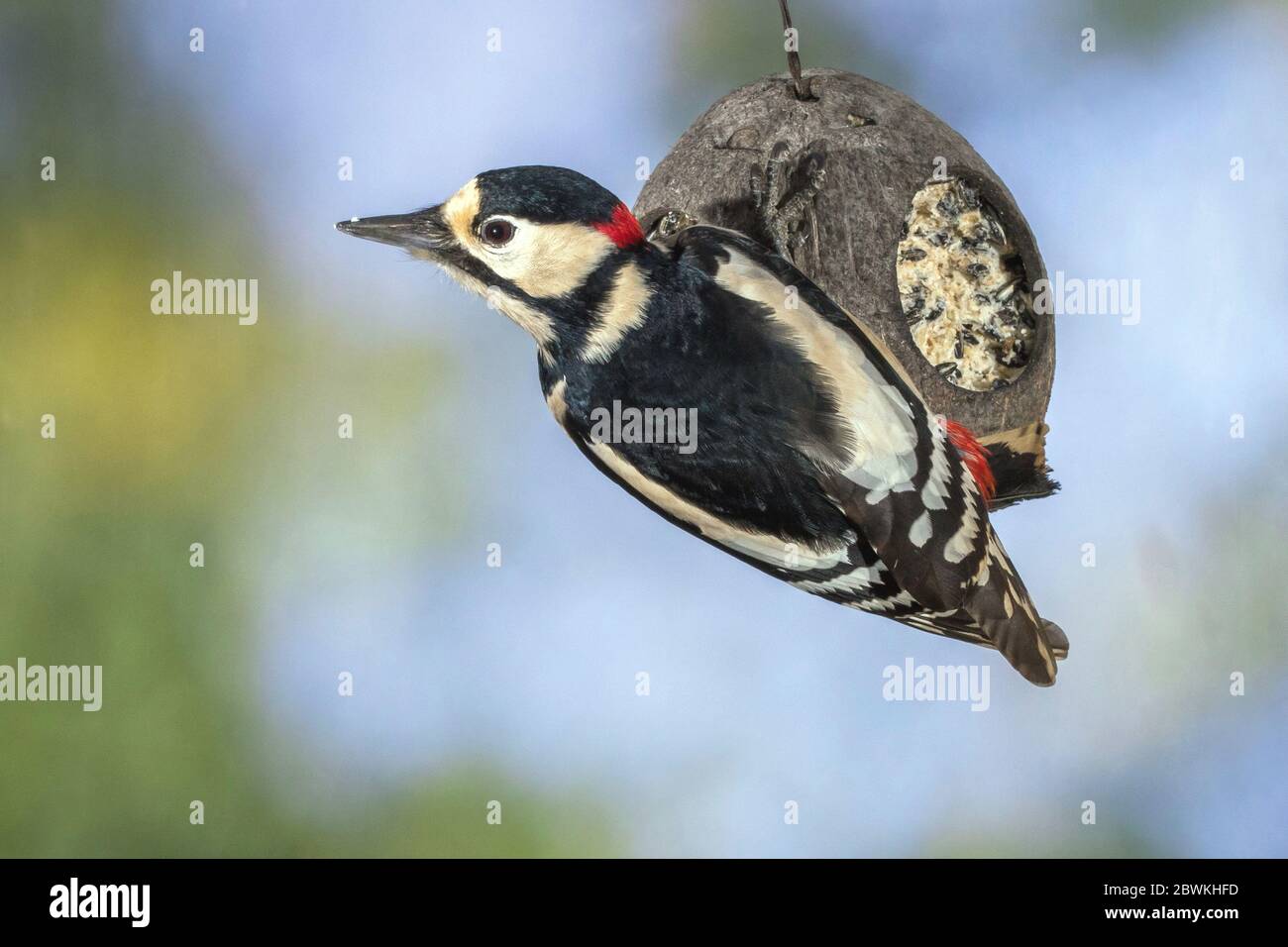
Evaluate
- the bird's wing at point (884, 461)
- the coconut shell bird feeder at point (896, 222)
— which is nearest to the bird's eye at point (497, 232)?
the bird's wing at point (884, 461)

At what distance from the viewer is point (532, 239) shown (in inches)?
49.9

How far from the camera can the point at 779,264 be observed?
1.40m

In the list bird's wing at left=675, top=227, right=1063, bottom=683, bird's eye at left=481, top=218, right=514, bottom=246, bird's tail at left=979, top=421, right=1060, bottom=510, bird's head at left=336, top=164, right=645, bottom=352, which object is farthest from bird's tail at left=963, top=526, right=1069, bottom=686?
bird's eye at left=481, top=218, right=514, bottom=246

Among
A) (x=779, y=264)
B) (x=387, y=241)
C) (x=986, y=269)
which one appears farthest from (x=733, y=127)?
(x=387, y=241)

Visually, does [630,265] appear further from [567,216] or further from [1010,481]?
[1010,481]

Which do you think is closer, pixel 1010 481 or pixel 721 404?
pixel 721 404

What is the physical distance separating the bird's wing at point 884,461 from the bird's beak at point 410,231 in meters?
0.26

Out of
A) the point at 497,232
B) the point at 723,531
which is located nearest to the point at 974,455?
the point at 723,531

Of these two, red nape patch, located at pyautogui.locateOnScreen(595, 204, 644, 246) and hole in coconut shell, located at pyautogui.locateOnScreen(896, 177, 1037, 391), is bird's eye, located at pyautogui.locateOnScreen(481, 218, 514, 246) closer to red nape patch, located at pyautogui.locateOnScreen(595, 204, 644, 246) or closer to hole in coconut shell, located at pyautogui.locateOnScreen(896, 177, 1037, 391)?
red nape patch, located at pyautogui.locateOnScreen(595, 204, 644, 246)

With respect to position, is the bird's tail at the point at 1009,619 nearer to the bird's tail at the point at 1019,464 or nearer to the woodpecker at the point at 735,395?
the woodpecker at the point at 735,395

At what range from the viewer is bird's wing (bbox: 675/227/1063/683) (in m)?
1.35

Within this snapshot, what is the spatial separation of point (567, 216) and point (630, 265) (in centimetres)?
10

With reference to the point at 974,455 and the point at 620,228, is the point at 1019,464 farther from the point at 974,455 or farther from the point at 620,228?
the point at 620,228

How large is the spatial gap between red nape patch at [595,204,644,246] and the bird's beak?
0.15m
